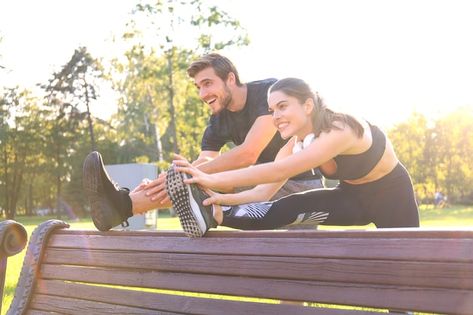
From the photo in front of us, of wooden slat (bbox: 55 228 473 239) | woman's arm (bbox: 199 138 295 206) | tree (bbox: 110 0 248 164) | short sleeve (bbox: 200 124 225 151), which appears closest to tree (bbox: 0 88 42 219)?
tree (bbox: 110 0 248 164)

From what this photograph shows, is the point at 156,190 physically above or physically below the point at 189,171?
below

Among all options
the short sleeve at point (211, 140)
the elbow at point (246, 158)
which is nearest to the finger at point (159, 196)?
the elbow at point (246, 158)

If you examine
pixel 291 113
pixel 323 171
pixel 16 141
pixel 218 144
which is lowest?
pixel 323 171

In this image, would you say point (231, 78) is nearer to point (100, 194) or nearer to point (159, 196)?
point (159, 196)

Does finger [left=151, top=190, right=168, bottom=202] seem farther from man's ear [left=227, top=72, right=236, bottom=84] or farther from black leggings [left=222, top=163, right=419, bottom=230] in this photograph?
man's ear [left=227, top=72, right=236, bottom=84]

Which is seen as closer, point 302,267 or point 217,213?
point 302,267

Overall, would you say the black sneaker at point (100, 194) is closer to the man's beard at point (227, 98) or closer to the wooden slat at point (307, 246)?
the wooden slat at point (307, 246)

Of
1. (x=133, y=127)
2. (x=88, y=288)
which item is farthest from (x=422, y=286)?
(x=133, y=127)

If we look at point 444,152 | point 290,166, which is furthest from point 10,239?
point 444,152

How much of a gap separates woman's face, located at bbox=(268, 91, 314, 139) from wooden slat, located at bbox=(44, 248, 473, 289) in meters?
1.11

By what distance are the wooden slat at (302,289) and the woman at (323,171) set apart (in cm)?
33

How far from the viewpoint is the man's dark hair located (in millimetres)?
4506

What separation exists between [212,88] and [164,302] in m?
2.25

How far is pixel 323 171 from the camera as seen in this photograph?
12.8 feet
